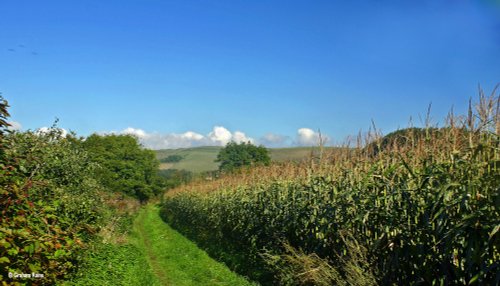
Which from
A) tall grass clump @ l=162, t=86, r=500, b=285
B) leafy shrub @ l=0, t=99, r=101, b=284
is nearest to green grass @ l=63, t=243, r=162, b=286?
leafy shrub @ l=0, t=99, r=101, b=284

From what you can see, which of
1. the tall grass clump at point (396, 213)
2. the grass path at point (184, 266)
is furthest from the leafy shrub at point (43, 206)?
the tall grass clump at point (396, 213)

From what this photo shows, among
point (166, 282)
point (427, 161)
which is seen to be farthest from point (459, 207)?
point (166, 282)

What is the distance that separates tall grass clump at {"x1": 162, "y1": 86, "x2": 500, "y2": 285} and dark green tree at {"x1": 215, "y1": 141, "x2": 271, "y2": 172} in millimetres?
67773

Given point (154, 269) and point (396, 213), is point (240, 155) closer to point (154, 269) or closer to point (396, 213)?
point (154, 269)

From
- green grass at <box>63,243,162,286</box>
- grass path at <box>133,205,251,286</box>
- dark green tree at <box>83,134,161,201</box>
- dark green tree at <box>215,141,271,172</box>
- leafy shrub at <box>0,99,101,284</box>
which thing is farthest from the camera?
dark green tree at <box>215,141,271,172</box>

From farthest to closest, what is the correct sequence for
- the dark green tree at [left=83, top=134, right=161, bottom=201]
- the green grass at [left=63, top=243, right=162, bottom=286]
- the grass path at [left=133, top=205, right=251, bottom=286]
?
the dark green tree at [left=83, top=134, right=161, bottom=201], the grass path at [left=133, top=205, right=251, bottom=286], the green grass at [left=63, top=243, right=162, bottom=286]

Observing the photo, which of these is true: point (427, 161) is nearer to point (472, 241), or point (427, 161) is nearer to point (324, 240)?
point (472, 241)

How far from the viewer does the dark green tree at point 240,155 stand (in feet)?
269

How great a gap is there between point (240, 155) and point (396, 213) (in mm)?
78590

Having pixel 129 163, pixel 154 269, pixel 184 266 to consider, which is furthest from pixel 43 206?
pixel 129 163

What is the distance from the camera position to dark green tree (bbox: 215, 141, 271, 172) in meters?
81.9

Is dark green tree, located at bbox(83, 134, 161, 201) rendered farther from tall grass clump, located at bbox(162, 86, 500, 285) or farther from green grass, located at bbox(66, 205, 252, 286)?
tall grass clump, located at bbox(162, 86, 500, 285)

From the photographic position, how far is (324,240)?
28.6ft

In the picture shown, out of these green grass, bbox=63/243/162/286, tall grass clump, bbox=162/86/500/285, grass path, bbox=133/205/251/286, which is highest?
tall grass clump, bbox=162/86/500/285
